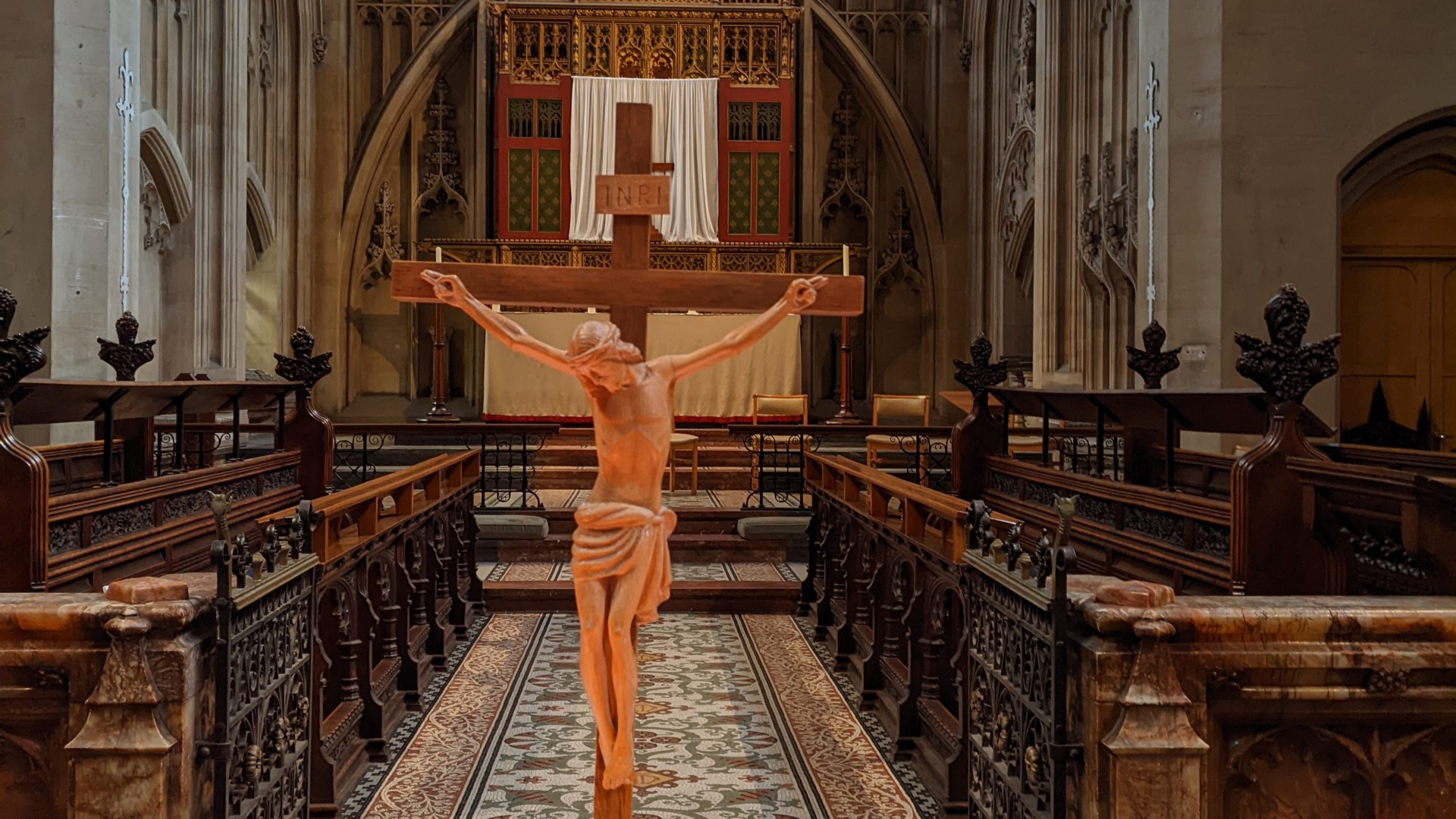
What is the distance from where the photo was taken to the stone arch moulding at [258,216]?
427 inches

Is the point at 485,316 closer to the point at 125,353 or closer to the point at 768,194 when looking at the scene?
the point at 125,353

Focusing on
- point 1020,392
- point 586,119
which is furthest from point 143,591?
point 586,119

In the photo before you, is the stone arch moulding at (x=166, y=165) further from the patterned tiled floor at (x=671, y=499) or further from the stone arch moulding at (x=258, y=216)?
the patterned tiled floor at (x=671, y=499)

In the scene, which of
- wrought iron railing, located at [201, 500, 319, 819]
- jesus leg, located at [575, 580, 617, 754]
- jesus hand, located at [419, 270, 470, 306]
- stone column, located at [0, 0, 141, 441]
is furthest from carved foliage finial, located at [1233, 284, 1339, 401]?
stone column, located at [0, 0, 141, 441]

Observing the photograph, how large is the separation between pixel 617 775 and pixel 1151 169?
6.41 meters

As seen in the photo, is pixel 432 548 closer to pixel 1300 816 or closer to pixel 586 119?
pixel 1300 816

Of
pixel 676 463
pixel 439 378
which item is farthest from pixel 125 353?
pixel 439 378

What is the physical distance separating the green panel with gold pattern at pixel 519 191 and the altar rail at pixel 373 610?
297 inches

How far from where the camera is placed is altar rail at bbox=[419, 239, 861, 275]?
11734mm

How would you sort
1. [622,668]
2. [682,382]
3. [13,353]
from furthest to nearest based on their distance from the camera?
[682,382] < [13,353] < [622,668]

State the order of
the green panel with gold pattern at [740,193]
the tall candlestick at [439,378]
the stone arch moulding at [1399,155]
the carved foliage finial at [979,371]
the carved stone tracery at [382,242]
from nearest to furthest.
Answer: the carved foliage finial at [979,371] → the stone arch moulding at [1399,155] → the tall candlestick at [439,378] → the green panel with gold pattern at [740,193] → the carved stone tracery at [382,242]

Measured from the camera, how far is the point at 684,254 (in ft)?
38.8

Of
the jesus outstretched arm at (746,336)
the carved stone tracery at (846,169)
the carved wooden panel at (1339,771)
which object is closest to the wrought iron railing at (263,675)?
the jesus outstretched arm at (746,336)

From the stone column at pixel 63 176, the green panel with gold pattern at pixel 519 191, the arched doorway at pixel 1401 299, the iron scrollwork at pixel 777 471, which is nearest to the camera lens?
the stone column at pixel 63 176
